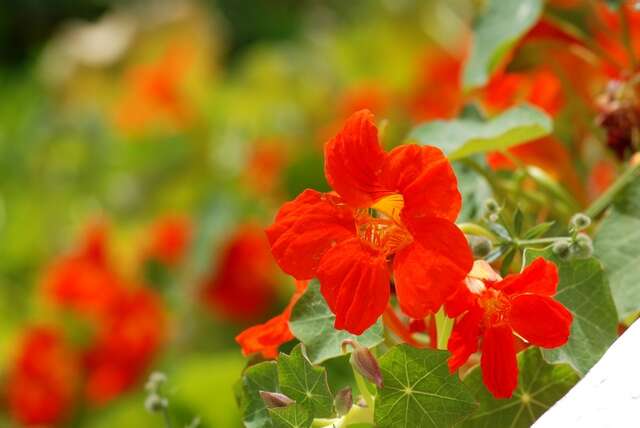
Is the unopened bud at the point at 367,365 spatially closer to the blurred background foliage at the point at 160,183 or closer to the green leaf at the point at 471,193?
the green leaf at the point at 471,193

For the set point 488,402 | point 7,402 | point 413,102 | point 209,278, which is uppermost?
point 488,402

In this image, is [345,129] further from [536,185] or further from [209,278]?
[209,278]

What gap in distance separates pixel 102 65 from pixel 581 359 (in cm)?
216

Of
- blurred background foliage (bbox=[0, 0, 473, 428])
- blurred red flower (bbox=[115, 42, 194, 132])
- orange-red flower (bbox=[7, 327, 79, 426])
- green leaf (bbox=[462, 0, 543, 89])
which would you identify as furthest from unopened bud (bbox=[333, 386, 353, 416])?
blurred red flower (bbox=[115, 42, 194, 132])

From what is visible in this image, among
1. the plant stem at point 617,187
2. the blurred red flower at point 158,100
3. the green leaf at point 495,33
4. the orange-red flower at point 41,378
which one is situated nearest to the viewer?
the plant stem at point 617,187

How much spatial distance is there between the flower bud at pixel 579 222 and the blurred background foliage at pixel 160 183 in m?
0.75

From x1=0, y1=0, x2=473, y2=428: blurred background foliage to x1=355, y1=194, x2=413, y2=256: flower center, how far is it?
740 millimetres

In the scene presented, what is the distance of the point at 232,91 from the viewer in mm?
2027

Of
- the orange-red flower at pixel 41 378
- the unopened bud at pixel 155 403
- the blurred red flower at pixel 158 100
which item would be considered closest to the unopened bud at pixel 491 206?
the unopened bud at pixel 155 403

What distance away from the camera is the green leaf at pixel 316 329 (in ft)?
1.23

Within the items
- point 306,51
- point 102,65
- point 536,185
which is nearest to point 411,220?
point 536,185

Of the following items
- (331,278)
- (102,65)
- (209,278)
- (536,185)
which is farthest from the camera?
(102,65)

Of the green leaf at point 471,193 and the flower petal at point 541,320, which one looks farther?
the green leaf at point 471,193

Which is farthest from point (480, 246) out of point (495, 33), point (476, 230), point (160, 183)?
point (160, 183)
